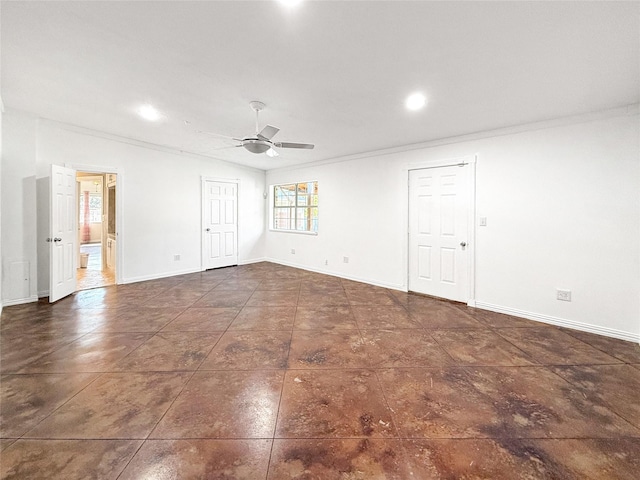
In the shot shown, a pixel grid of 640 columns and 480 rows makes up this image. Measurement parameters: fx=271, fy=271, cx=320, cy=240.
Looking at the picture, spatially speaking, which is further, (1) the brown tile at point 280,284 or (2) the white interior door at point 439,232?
(1) the brown tile at point 280,284

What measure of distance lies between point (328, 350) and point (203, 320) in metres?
1.73

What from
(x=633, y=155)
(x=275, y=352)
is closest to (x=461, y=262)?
(x=633, y=155)

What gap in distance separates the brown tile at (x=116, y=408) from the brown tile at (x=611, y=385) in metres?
3.13

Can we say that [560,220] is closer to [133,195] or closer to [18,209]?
[133,195]

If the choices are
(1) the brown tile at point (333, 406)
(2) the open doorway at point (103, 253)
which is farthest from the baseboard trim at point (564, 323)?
(2) the open doorway at point (103, 253)

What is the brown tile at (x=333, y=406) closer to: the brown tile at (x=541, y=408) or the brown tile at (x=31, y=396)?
the brown tile at (x=541, y=408)

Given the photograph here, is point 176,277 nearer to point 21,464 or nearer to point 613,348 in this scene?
point 21,464

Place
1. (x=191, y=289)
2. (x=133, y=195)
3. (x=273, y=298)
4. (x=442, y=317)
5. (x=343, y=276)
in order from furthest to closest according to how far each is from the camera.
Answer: (x=343, y=276) → (x=133, y=195) → (x=191, y=289) → (x=273, y=298) → (x=442, y=317)

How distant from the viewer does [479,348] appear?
109 inches

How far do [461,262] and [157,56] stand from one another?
4.45 metres

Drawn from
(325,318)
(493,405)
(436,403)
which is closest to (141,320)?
(325,318)

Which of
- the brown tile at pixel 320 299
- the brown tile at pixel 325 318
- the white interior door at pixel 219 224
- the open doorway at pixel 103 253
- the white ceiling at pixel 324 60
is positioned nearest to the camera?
the white ceiling at pixel 324 60

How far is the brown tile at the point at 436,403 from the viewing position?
170 centimetres

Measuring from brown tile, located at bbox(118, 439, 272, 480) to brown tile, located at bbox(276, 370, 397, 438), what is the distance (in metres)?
0.20
